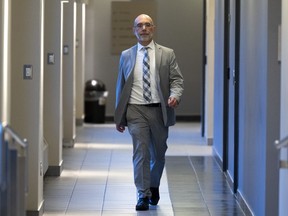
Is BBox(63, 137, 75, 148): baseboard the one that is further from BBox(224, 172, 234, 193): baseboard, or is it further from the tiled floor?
BBox(224, 172, 234, 193): baseboard

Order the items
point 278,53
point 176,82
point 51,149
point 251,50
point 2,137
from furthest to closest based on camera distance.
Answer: point 51,149 < point 176,82 < point 251,50 < point 278,53 < point 2,137

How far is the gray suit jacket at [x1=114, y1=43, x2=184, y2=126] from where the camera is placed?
26.6 ft

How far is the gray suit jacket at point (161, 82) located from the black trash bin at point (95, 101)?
9355 millimetres

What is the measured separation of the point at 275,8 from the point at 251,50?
1.14 meters

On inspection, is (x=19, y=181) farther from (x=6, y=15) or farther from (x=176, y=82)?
(x=176, y=82)

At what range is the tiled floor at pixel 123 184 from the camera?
8.27 meters

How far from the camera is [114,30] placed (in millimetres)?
18250

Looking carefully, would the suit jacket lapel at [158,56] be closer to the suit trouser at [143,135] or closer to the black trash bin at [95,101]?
the suit trouser at [143,135]

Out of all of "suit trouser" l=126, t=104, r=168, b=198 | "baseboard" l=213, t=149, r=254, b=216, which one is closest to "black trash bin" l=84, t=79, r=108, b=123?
"baseboard" l=213, t=149, r=254, b=216

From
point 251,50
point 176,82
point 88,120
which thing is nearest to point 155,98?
point 176,82

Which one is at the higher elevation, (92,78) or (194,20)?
(194,20)

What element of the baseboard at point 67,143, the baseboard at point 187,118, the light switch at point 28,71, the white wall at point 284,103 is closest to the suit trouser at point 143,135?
the light switch at point 28,71

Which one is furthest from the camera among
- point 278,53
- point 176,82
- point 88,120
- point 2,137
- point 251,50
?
point 88,120

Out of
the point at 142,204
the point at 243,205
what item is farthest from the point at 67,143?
the point at 243,205
